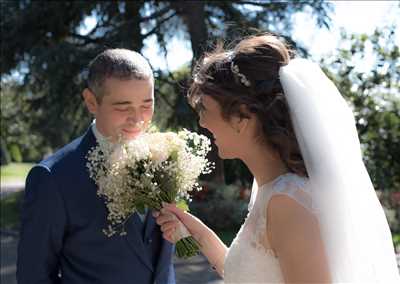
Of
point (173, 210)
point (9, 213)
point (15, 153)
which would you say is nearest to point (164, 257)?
point (173, 210)

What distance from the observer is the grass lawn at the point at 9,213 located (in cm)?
1504

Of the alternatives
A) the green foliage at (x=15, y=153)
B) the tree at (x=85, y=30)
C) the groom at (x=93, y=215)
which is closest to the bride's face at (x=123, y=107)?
the groom at (x=93, y=215)

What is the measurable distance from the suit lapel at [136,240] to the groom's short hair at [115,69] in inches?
23.9

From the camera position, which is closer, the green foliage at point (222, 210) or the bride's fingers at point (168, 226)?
the bride's fingers at point (168, 226)

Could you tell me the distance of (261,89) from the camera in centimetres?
195

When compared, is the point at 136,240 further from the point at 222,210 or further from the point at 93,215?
the point at 222,210

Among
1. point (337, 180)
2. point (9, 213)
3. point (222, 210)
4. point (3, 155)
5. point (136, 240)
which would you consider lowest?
point (3, 155)

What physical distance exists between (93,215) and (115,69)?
0.68m

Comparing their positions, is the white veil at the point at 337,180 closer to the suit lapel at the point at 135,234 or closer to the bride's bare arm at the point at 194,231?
the bride's bare arm at the point at 194,231

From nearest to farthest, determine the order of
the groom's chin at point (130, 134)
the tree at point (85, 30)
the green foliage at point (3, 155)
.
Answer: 1. the groom's chin at point (130, 134)
2. the tree at point (85, 30)
3. the green foliage at point (3, 155)

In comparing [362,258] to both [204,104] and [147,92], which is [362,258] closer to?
[204,104]

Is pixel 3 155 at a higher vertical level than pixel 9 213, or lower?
lower

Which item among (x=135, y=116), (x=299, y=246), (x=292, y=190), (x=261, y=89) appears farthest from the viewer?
(x=135, y=116)

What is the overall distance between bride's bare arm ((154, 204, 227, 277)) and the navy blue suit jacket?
5.9 inches
